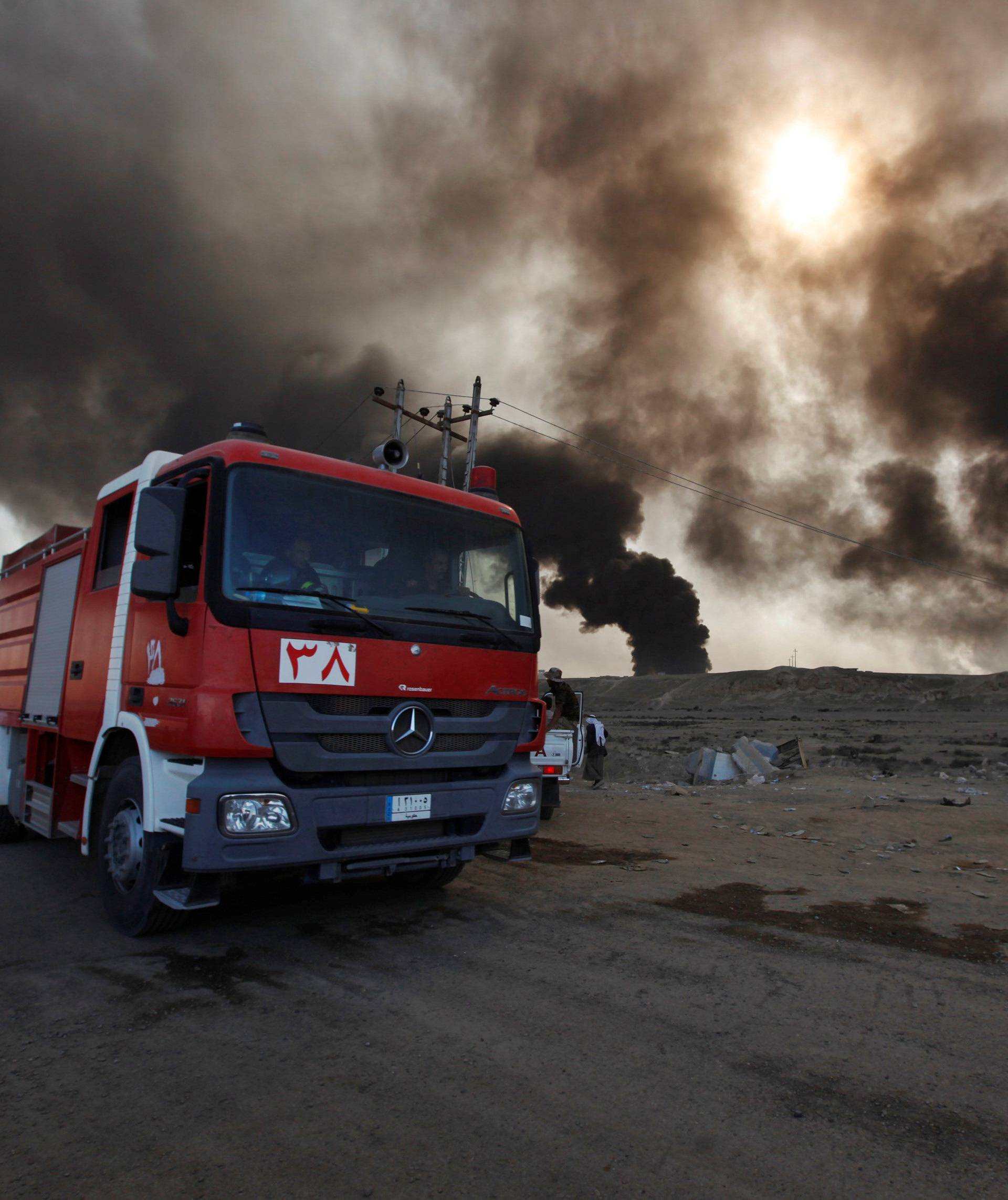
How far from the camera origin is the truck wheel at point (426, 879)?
598cm

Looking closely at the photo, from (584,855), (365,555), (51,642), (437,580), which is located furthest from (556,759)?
(51,642)

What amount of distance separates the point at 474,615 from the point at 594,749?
375 inches

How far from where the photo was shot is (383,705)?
14.8ft

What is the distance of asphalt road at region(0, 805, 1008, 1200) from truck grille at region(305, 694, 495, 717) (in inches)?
55.3

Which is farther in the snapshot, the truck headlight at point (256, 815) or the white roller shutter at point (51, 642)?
the white roller shutter at point (51, 642)

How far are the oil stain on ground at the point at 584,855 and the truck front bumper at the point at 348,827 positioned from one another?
2482mm

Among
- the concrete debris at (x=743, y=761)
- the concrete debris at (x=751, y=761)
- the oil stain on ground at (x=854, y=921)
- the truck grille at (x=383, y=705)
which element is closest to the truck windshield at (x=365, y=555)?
the truck grille at (x=383, y=705)

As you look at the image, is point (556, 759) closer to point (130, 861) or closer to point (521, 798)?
point (521, 798)

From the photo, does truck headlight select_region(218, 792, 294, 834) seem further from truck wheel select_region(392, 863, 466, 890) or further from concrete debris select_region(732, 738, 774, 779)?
concrete debris select_region(732, 738, 774, 779)

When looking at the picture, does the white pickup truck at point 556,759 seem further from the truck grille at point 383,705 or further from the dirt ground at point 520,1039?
the truck grille at point 383,705

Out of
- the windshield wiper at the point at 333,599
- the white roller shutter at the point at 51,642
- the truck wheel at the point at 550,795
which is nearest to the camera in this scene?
the windshield wiper at the point at 333,599

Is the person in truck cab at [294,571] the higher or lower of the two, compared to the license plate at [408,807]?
higher

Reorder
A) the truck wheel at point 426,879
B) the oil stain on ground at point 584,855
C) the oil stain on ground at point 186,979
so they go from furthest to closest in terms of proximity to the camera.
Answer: the oil stain on ground at point 584,855
the truck wheel at point 426,879
the oil stain on ground at point 186,979

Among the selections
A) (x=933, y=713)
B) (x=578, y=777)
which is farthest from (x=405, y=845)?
(x=933, y=713)
